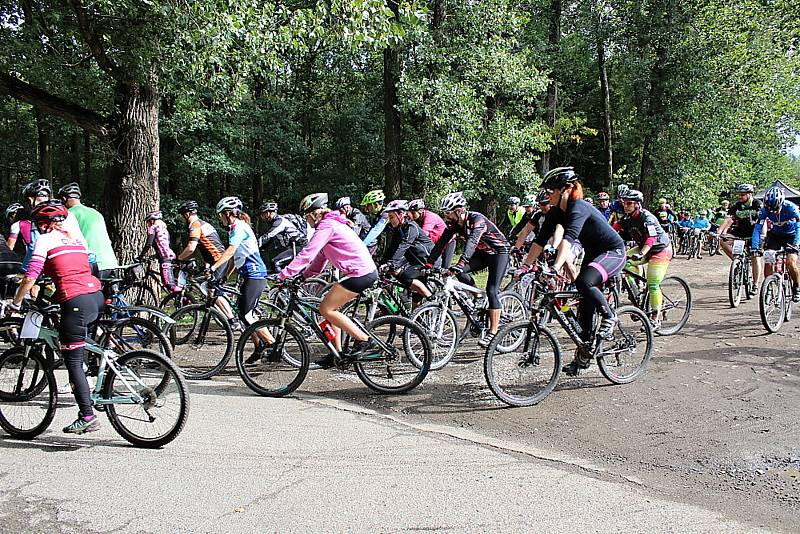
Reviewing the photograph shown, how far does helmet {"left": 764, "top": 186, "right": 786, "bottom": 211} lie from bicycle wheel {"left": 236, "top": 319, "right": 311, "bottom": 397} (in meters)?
7.40

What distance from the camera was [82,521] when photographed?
3939 millimetres

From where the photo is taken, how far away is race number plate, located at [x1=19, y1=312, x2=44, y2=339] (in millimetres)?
5324

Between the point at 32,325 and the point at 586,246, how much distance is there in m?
5.07

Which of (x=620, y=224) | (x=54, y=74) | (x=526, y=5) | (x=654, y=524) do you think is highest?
(x=526, y=5)

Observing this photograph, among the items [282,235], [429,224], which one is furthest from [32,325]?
[429,224]

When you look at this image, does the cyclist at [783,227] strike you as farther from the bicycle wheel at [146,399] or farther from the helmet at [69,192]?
the helmet at [69,192]

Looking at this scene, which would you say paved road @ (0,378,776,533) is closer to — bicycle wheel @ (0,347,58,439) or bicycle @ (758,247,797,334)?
bicycle wheel @ (0,347,58,439)

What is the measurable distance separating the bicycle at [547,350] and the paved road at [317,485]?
0.99 meters

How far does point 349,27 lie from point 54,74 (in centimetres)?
719

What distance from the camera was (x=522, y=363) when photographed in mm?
6508

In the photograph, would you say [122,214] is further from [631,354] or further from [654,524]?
[654,524]

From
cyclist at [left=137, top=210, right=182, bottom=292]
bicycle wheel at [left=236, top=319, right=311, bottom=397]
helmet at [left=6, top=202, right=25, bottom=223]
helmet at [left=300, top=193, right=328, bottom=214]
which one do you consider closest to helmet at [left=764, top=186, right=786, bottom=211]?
helmet at [left=300, top=193, right=328, bottom=214]

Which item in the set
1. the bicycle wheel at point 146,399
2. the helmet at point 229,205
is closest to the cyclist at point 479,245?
the helmet at point 229,205

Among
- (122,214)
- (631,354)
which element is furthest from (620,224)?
(122,214)
